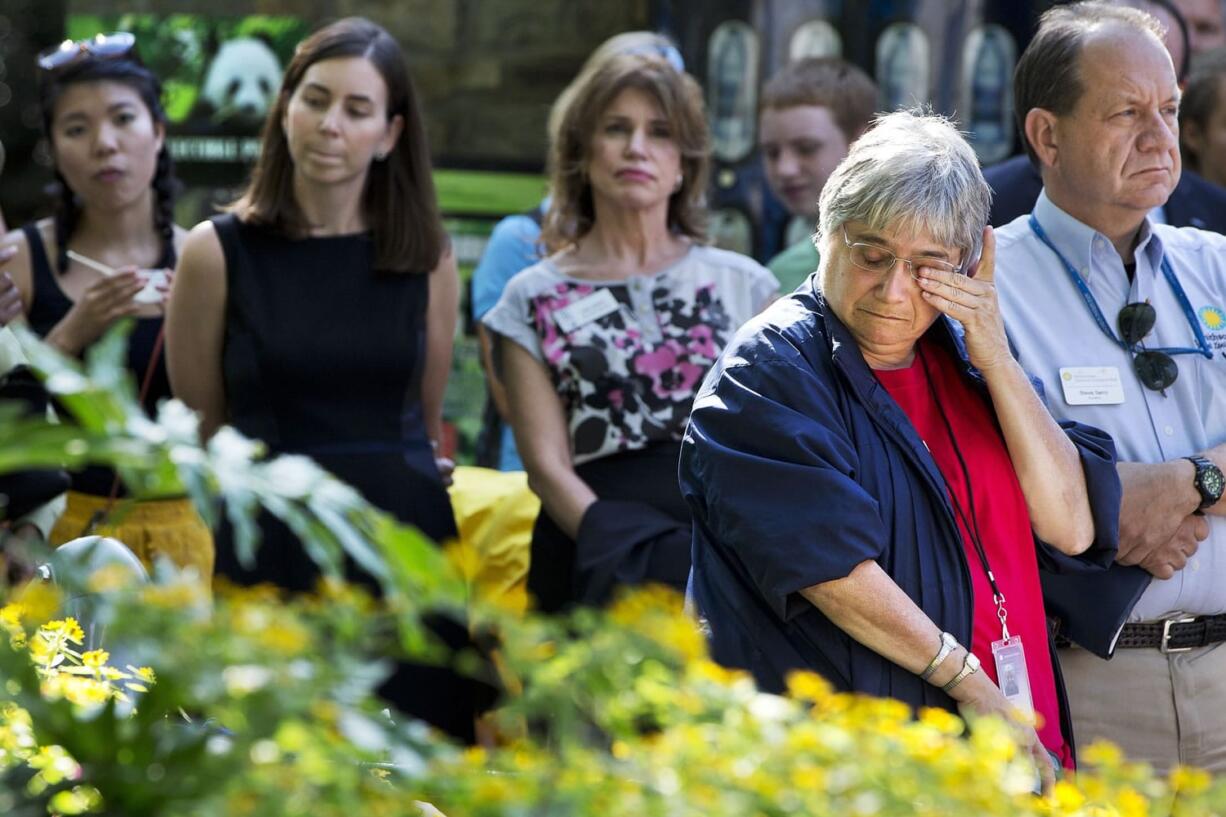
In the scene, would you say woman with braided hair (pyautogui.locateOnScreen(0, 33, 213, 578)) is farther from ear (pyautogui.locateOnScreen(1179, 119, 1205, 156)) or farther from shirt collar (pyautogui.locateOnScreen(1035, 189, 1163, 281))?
ear (pyautogui.locateOnScreen(1179, 119, 1205, 156))

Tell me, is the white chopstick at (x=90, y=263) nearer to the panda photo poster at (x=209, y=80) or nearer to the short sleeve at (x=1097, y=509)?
the panda photo poster at (x=209, y=80)

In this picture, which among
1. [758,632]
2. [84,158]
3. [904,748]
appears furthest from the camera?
[84,158]

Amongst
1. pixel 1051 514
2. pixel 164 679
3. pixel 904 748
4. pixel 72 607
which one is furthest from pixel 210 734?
pixel 1051 514

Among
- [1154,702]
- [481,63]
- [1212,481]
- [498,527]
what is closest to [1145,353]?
[1212,481]

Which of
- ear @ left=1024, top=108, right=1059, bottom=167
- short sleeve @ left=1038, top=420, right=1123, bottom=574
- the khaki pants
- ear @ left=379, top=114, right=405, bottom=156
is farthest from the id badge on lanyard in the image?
ear @ left=379, top=114, right=405, bottom=156

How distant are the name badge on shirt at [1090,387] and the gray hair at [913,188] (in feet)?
1.62

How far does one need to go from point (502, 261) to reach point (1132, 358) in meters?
2.18

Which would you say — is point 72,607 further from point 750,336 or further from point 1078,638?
point 1078,638

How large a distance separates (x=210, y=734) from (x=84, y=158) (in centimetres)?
319

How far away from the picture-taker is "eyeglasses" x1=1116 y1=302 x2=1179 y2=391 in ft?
10.0

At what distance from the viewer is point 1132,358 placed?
3.08m

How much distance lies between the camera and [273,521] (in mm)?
3689

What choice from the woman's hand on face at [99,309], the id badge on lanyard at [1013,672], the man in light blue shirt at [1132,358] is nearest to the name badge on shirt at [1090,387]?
the man in light blue shirt at [1132,358]

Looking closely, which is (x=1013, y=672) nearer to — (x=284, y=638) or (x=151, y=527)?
(x=284, y=638)
